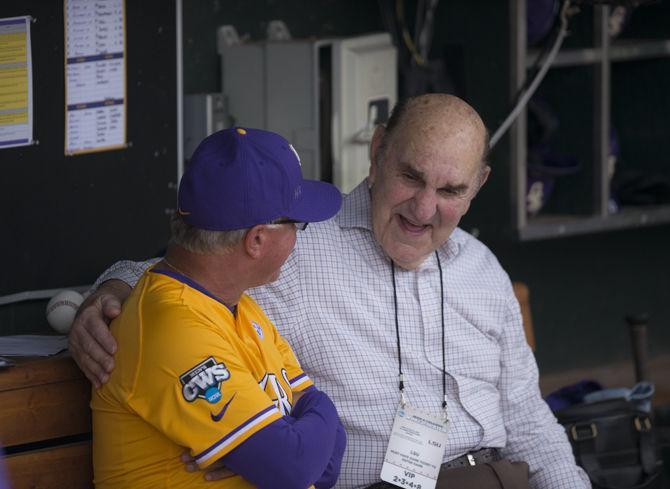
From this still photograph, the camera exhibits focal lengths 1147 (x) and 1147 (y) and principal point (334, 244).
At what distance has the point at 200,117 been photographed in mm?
3461

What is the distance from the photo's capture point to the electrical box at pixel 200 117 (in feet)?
11.3

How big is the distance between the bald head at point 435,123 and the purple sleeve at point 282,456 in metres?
0.88

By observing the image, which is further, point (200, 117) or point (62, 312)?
point (200, 117)

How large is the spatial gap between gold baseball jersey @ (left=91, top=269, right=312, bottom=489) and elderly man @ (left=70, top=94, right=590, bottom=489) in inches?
17.7

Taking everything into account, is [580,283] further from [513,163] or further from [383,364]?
[383,364]

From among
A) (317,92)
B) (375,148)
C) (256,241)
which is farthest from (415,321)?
(317,92)

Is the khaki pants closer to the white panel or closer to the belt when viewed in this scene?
the belt

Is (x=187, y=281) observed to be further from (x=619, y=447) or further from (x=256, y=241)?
(x=619, y=447)

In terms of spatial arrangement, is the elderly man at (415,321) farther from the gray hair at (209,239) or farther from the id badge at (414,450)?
the gray hair at (209,239)

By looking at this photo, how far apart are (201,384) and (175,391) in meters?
0.05

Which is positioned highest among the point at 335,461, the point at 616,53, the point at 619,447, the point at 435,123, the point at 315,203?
the point at 616,53

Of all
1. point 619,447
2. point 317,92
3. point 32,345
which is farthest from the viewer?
point 317,92

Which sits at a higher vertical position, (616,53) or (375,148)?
(616,53)

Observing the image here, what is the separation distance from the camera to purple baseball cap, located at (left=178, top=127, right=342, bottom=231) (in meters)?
2.03
